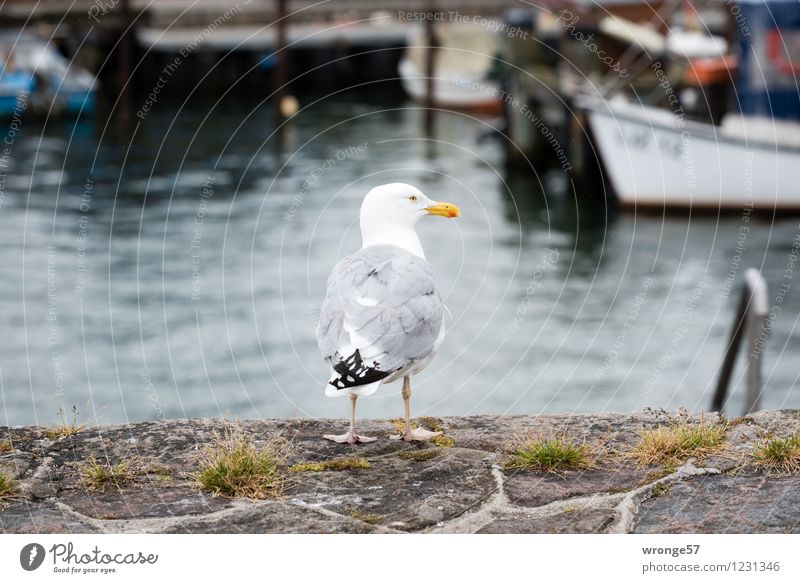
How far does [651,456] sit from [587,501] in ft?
2.01

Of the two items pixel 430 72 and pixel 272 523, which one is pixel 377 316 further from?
pixel 430 72

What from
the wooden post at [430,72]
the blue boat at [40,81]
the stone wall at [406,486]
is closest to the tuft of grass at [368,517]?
the stone wall at [406,486]

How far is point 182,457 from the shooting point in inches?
231

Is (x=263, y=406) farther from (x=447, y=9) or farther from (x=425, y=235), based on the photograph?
(x=447, y=9)

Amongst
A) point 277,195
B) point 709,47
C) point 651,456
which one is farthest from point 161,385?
point 709,47

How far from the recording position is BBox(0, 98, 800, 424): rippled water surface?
63.4 ft

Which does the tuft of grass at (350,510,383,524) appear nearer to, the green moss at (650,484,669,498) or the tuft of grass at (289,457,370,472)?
the tuft of grass at (289,457,370,472)

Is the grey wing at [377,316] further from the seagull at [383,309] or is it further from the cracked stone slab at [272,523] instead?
the cracked stone slab at [272,523]

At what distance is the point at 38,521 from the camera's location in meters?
5.11

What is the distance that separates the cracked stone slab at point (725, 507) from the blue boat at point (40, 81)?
40.6m

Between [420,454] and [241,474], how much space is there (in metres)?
0.93

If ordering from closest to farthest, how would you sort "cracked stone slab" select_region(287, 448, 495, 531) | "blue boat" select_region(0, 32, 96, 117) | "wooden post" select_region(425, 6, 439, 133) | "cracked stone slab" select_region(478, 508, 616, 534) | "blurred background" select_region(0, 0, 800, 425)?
"cracked stone slab" select_region(478, 508, 616, 534)
"cracked stone slab" select_region(287, 448, 495, 531)
"blurred background" select_region(0, 0, 800, 425)
"wooden post" select_region(425, 6, 439, 133)
"blue boat" select_region(0, 32, 96, 117)

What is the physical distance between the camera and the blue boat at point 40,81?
143ft

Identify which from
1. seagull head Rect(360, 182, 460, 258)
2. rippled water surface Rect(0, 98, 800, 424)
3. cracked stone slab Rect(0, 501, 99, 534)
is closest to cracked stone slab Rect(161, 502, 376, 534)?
cracked stone slab Rect(0, 501, 99, 534)
